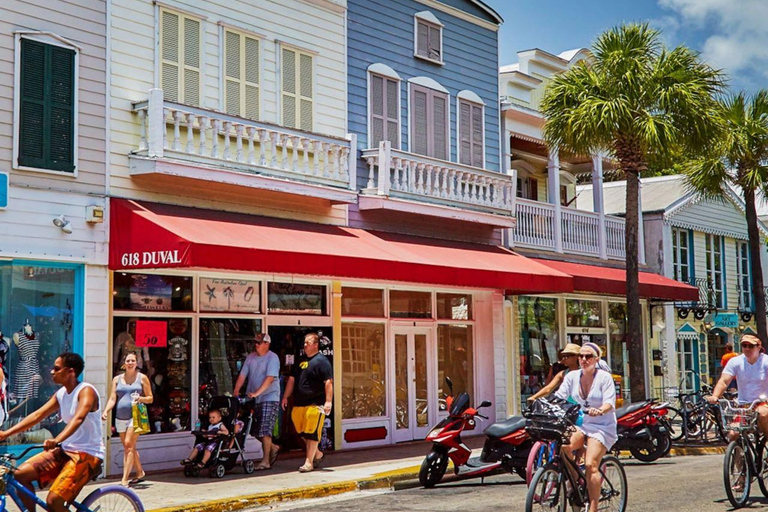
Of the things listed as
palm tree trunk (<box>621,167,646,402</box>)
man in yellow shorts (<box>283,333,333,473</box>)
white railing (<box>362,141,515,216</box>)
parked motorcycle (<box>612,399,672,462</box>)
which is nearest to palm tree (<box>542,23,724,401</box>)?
palm tree trunk (<box>621,167,646,402</box>)

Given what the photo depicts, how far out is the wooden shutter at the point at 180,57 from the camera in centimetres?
1523

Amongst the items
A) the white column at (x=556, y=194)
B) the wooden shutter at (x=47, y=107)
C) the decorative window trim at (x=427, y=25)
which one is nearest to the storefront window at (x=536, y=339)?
the white column at (x=556, y=194)

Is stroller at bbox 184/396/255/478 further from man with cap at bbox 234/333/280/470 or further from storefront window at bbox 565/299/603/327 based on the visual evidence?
storefront window at bbox 565/299/603/327

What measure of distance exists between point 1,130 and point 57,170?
0.89 metres

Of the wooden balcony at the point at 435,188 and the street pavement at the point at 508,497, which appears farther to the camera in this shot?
the wooden balcony at the point at 435,188

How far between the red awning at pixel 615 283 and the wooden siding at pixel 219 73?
20.5 feet

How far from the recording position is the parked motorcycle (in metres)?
15.8

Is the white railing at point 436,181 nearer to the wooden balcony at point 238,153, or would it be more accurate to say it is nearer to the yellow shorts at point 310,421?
the wooden balcony at point 238,153

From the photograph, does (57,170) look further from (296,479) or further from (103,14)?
A: (296,479)

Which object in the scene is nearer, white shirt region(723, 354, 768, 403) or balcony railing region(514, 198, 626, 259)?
white shirt region(723, 354, 768, 403)

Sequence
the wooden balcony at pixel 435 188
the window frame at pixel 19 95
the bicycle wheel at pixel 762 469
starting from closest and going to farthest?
the bicycle wheel at pixel 762 469
the window frame at pixel 19 95
the wooden balcony at pixel 435 188

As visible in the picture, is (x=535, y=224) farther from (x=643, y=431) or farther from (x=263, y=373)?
(x=263, y=373)

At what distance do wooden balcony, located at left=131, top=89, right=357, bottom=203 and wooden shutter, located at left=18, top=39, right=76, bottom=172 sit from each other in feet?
3.36

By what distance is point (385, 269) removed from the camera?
1616cm
